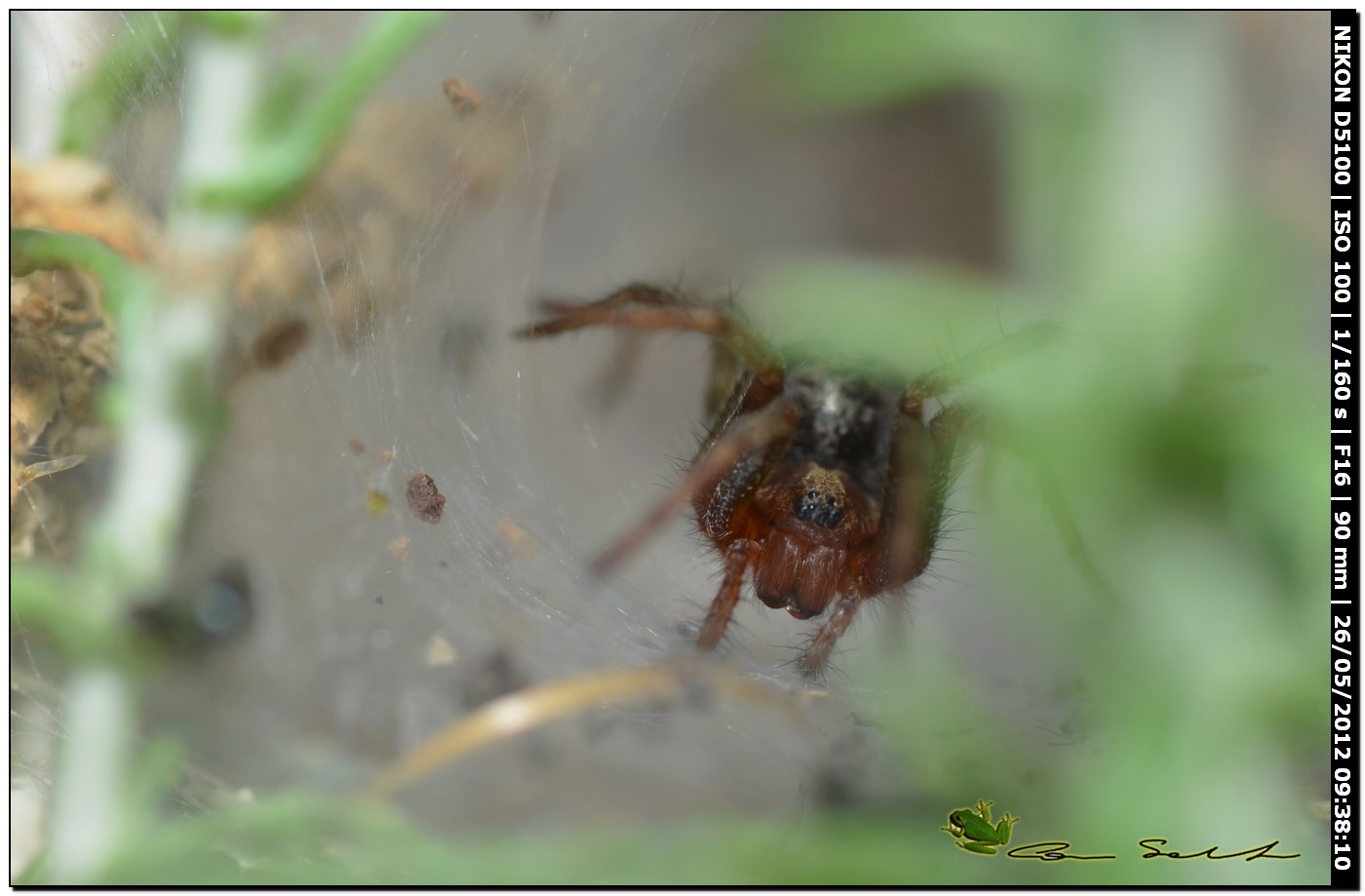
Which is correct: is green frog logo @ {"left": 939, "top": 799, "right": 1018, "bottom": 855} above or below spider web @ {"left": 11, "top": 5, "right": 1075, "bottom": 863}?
below

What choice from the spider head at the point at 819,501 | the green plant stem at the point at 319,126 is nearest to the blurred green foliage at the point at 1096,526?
the spider head at the point at 819,501

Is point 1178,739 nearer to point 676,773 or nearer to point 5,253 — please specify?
point 676,773

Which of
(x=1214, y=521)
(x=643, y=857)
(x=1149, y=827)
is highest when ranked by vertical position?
(x=1214, y=521)

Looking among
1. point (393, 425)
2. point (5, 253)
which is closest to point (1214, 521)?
point (393, 425)

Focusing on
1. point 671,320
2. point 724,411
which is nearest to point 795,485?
point 724,411
